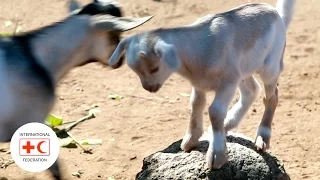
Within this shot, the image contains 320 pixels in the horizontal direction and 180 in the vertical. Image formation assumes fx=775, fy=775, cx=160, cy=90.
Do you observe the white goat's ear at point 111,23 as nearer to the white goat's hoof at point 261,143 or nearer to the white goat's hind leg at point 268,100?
the white goat's hind leg at point 268,100

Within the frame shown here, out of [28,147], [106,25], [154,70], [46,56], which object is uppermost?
[154,70]

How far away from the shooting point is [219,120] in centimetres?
396

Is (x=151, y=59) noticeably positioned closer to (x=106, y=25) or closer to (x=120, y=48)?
(x=120, y=48)

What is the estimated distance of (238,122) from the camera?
4.50 metres

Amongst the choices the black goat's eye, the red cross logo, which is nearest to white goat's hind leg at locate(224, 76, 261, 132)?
the black goat's eye

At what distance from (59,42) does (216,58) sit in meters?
1.27

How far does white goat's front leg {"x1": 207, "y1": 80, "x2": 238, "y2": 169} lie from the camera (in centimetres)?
396

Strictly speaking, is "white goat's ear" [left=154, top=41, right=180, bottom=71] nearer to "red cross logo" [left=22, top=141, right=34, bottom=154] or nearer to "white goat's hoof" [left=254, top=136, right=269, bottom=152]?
"white goat's hoof" [left=254, top=136, right=269, bottom=152]

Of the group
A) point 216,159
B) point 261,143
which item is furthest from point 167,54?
point 261,143

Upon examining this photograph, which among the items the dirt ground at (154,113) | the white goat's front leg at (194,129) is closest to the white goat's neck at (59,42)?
the dirt ground at (154,113)

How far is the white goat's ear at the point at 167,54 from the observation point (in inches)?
146

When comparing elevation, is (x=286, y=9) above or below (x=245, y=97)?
above

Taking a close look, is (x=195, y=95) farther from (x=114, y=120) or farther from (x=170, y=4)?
(x=170, y=4)

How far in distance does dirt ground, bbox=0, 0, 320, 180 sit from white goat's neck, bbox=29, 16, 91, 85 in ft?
2.38
